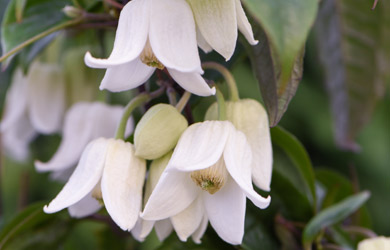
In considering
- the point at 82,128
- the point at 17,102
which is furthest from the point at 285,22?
the point at 17,102

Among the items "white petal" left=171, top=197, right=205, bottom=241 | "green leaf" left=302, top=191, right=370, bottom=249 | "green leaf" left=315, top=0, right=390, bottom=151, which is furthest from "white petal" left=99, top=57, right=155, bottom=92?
"green leaf" left=315, top=0, right=390, bottom=151

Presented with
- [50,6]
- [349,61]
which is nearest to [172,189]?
[50,6]

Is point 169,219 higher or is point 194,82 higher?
point 194,82

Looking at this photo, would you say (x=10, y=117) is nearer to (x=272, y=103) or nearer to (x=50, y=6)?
(x=50, y=6)

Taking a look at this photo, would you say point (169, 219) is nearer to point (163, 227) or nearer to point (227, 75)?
point (163, 227)

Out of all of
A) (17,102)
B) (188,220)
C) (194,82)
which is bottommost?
(17,102)

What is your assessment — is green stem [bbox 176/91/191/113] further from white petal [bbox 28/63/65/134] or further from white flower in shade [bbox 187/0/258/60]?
white petal [bbox 28/63/65/134]

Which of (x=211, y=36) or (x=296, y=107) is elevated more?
(x=211, y=36)
